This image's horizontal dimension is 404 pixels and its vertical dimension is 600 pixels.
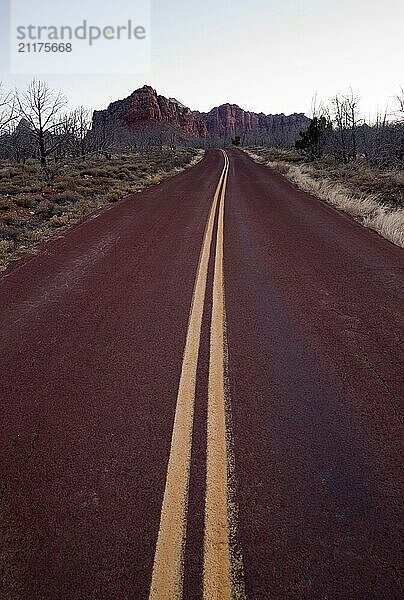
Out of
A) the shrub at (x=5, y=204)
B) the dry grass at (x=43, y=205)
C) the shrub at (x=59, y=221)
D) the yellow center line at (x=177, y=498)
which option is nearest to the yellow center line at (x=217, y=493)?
the yellow center line at (x=177, y=498)

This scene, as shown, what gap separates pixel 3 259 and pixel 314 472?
273 inches

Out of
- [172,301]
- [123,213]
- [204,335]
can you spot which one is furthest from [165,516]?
[123,213]

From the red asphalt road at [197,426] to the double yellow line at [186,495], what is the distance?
51 mm

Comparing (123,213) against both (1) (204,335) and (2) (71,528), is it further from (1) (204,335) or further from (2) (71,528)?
(2) (71,528)

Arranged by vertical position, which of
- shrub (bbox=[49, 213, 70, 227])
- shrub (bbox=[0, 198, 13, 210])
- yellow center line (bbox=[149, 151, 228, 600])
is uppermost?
shrub (bbox=[0, 198, 13, 210])

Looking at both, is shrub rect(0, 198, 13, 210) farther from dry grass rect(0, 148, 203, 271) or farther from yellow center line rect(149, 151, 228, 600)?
yellow center line rect(149, 151, 228, 600)

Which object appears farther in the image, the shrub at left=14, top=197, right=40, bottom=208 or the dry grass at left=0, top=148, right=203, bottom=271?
the shrub at left=14, top=197, right=40, bottom=208

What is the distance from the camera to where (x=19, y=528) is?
2.24 m

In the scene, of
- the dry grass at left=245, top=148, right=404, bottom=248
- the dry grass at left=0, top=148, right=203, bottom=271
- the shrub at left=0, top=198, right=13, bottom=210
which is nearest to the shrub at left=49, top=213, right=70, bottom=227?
the dry grass at left=0, top=148, right=203, bottom=271

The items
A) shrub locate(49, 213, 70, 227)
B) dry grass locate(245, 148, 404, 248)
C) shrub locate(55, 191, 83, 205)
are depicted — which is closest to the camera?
dry grass locate(245, 148, 404, 248)

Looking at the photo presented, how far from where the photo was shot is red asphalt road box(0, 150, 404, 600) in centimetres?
202

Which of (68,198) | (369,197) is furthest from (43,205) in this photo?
(369,197)

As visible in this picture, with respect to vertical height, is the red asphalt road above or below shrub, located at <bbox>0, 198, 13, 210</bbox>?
below

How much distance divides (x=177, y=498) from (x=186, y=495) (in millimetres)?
55
